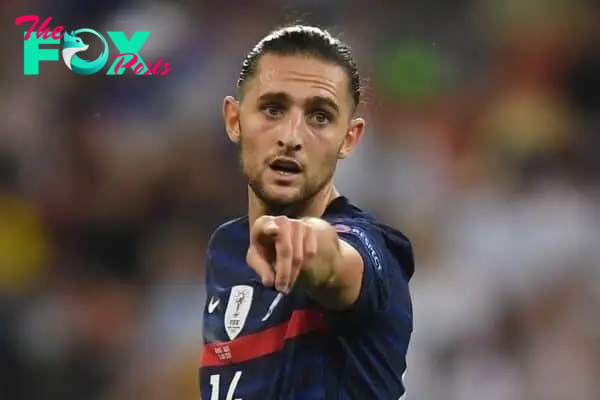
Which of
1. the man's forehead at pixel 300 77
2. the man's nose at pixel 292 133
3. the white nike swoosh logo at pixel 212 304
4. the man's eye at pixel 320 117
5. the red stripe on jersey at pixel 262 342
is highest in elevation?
the man's forehead at pixel 300 77

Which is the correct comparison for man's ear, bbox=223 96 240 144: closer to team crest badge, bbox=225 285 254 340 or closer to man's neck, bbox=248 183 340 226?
man's neck, bbox=248 183 340 226

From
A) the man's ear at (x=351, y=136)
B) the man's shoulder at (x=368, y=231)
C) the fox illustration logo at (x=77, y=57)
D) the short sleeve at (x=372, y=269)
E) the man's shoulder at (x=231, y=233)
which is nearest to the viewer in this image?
the short sleeve at (x=372, y=269)

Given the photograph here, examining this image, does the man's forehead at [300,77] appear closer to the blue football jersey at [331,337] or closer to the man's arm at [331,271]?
the blue football jersey at [331,337]

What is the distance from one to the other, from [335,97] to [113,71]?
257cm

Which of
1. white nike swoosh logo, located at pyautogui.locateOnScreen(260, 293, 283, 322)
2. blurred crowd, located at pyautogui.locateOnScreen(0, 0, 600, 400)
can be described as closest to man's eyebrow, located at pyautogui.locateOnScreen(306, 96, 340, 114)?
white nike swoosh logo, located at pyautogui.locateOnScreen(260, 293, 283, 322)

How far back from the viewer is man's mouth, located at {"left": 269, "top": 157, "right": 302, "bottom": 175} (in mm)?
1965

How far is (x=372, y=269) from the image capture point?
5.56ft

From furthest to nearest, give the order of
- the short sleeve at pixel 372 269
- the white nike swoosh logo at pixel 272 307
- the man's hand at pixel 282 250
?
the white nike swoosh logo at pixel 272 307
the short sleeve at pixel 372 269
the man's hand at pixel 282 250

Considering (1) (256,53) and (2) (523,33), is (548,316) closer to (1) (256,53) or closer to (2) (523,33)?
(2) (523,33)

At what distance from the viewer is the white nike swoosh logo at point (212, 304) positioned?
7.37 feet

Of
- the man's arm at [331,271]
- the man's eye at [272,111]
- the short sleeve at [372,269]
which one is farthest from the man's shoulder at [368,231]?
the man's eye at [272,111]

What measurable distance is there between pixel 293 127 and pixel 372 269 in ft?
1.33

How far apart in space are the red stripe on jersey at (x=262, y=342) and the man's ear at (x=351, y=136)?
0.43 m

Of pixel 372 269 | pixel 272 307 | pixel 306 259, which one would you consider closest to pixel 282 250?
pixel 306 259
